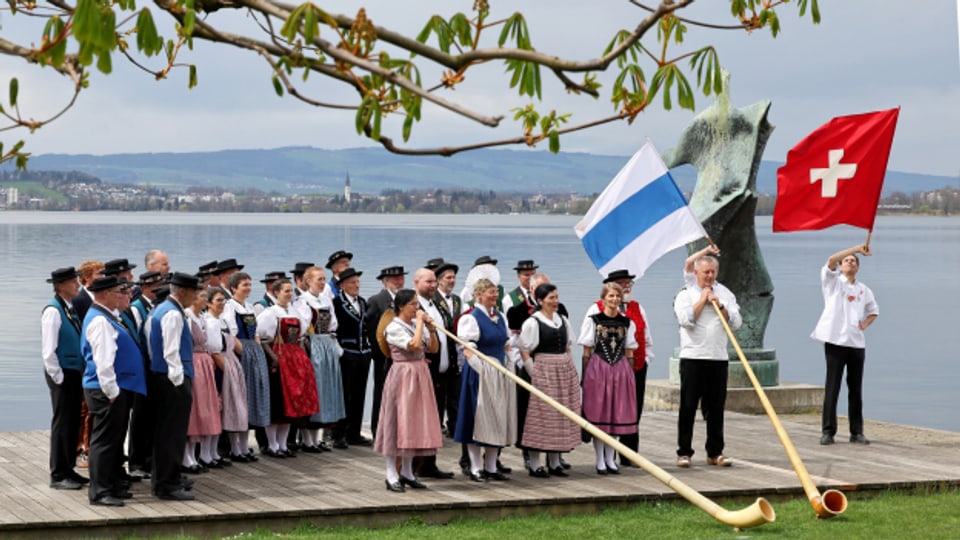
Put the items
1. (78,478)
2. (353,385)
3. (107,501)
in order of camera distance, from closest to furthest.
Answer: (107,501) → (78,478) → (353,385)

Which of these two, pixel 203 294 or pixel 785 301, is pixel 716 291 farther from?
pixel 785 301

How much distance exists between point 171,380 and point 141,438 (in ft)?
3.49

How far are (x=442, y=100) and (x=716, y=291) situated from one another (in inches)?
272

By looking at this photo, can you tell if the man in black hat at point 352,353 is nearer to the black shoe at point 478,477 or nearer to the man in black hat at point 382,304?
the man in black hat at point 382,304

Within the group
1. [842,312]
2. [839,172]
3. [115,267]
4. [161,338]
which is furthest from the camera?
[842,312]

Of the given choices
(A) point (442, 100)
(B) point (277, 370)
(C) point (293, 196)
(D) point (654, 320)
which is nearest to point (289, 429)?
(B) point (277, 370)

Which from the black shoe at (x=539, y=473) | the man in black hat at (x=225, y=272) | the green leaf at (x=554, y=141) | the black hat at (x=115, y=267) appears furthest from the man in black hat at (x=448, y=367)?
the green leaf at (x=554, y=141)

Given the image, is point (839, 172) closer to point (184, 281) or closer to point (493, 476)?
point (493, 476)

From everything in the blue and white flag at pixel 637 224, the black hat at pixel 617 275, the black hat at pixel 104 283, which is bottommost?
the black hat at pixel 104 283

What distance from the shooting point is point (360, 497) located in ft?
30.8

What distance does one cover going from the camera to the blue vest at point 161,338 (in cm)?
926

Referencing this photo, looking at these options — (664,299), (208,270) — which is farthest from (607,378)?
(664,299)

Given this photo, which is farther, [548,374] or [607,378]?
[607,378]

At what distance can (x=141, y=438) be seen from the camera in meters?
10.1
